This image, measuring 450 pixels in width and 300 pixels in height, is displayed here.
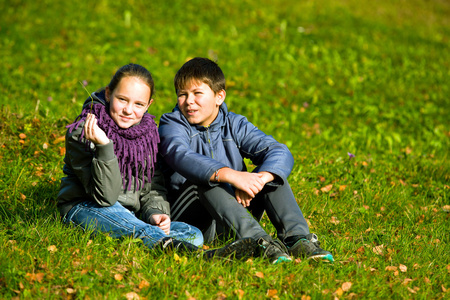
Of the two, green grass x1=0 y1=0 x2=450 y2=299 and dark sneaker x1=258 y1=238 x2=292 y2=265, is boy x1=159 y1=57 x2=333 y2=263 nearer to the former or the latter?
dark sneaker x1=258 y1=238 x2=292 y2=265

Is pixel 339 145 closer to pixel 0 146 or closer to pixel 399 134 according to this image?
pixel 399 134

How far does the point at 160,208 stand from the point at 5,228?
3.72 feet

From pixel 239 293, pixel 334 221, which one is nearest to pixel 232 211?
pixel 239 293

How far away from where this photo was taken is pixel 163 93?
8164 millimetres

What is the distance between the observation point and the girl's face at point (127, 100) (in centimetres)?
353

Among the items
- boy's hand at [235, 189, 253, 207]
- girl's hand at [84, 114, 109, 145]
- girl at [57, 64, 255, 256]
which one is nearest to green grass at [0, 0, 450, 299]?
girl at [57, 64, 255, 256]

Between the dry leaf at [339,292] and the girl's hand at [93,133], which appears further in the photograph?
the girl's hand at [93,133]

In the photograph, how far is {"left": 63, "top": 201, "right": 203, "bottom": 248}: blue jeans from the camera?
337 cm

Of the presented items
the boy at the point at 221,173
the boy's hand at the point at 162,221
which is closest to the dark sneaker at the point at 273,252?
the boy at the point at 221,173

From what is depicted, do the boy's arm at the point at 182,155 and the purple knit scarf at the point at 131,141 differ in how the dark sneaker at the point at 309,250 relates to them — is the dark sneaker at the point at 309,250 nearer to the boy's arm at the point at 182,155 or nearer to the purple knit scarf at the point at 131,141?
the boy's arm at the point at 182,155

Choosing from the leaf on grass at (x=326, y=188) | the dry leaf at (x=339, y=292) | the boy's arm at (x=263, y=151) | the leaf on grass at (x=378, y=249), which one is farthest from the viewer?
the leaf on grass at (x=326, y=188)

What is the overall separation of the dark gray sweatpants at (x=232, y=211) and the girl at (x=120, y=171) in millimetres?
159

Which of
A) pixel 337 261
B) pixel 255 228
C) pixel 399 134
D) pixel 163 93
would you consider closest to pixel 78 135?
pixel 255 228

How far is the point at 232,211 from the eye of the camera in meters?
3.40
